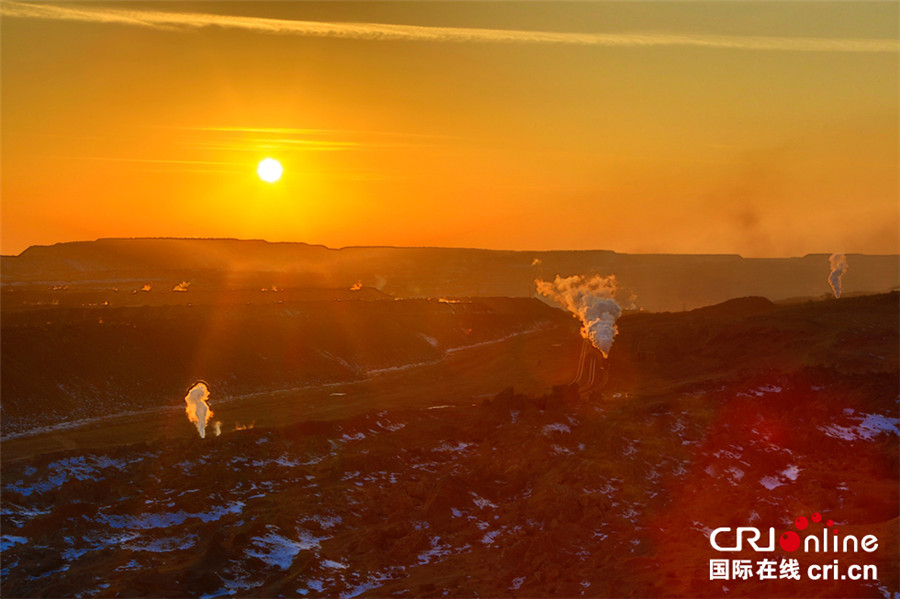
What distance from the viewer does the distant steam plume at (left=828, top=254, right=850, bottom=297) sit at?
114 meters

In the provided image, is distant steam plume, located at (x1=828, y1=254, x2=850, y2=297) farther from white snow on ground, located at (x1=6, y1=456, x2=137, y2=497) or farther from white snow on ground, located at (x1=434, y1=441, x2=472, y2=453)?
white snow on ground, located at (x1=6, y1=456, x2=137, y2=497)

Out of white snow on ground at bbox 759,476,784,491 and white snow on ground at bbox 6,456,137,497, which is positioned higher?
white snow on ground at bbox 759,476,784,491

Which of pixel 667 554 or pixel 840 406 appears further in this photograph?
pixel 840 406

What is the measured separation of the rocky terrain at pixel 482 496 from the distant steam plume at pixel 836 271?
5543cm

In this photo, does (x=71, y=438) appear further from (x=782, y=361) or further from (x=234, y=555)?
(x=782, y=361)

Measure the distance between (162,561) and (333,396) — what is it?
41.3 m

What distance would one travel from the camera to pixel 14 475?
137 feet

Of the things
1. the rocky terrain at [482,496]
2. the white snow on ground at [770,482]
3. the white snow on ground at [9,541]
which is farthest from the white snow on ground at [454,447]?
the white snow on ground at [9,541]

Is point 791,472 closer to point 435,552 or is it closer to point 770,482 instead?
point 770,482

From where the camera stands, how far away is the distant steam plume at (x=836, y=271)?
375 ft

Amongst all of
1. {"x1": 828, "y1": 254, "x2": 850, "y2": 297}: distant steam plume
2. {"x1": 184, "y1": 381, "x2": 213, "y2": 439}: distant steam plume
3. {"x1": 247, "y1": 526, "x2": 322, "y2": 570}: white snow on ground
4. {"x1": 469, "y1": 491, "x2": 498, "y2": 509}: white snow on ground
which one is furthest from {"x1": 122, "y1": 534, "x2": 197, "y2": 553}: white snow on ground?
{"x1": 828, "y1": 254, "x2": 850, "y2": 297}: distant steam plume

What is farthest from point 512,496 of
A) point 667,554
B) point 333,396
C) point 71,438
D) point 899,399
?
point 333,396

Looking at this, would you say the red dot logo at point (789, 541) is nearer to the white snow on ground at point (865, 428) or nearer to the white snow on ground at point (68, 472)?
the white snow on ground at point (865, 428)

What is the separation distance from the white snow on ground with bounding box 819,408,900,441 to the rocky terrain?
0.13m
